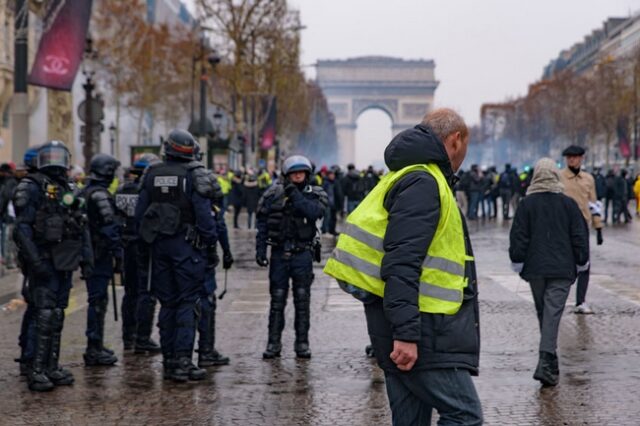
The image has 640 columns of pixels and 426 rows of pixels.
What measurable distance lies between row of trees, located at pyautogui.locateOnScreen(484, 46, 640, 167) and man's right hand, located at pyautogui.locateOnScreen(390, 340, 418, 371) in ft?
171

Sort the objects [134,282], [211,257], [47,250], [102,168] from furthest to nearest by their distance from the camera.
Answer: [134,282] < [102,168] < [211,257] < [47,250]

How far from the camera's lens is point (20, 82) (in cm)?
1769

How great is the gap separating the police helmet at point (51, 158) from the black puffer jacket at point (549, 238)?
10.2ft

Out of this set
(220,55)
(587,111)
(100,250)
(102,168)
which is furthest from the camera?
(587,111)

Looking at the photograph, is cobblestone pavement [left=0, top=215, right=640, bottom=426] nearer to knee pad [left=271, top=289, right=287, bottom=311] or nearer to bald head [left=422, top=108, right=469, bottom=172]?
knee pad [left=271, top=289, right=287, bottom=311]

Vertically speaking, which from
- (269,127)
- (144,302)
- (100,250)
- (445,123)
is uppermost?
(269,127)

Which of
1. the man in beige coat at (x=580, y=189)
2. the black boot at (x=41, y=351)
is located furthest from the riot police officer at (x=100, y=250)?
the man in beige coat at (x=580, y=189)

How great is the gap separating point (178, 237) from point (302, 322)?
151cm

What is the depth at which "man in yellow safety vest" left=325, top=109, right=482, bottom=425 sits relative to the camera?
14.8ft

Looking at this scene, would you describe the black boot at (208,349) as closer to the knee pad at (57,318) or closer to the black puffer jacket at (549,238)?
the knee pad at (57,318)

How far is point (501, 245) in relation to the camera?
24172mm

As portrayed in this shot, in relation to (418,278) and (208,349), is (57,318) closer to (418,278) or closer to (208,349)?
(208,349)

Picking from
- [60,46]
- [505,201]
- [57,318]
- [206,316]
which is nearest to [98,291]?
[206,316]

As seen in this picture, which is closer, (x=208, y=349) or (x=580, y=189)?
(x=208, y=349)
